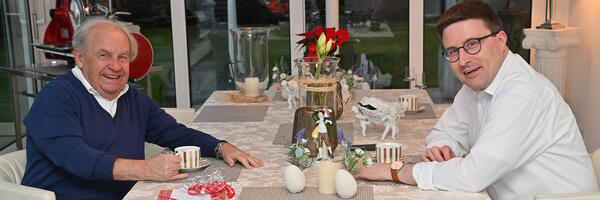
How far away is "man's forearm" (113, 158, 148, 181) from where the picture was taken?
6.43ft

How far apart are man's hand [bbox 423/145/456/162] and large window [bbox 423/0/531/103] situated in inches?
123

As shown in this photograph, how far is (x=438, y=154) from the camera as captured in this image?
206 cm

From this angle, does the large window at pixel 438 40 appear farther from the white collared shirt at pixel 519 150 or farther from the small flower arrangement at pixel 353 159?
the small flower arrangement at pixel 353 159

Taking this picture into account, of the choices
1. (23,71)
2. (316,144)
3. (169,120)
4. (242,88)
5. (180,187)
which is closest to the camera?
(180,187)

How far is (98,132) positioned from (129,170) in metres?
0.34

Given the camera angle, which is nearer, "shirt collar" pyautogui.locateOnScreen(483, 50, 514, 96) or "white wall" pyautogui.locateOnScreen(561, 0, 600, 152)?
"shirt collar" pyautogui.locateOnScreen(483, 50, 514, 96)

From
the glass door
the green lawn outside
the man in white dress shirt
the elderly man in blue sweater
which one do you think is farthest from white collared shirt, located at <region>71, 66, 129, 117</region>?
the green lawn outside

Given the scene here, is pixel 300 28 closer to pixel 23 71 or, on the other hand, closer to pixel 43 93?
pixel 23 71

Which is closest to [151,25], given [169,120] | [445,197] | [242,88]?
[242,88]

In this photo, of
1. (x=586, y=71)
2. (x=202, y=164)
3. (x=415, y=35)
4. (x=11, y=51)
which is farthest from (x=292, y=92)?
(x=11, y=51)

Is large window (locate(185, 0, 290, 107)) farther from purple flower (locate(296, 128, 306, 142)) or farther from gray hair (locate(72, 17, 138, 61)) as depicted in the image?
purple flower (locate(296, 128, 306, 142))

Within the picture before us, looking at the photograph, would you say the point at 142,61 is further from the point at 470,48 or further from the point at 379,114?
the point at 470,48

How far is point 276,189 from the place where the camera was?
1.85 meters

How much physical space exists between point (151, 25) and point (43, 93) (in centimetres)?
322
